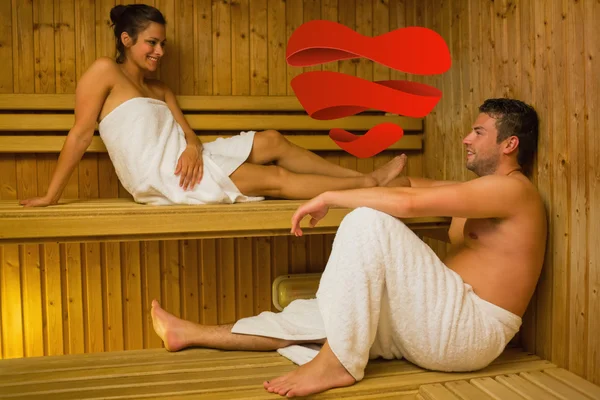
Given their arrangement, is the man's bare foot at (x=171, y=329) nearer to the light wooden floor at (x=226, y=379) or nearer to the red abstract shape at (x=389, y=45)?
the light wooden floor at (x=226, y=379)

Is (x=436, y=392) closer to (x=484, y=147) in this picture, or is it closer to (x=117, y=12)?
(x=484, y=147)

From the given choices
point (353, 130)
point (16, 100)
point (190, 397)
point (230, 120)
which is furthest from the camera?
point (353, 130)

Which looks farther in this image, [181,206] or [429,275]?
[181,206]

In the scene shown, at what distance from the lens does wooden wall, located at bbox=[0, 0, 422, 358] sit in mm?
3318

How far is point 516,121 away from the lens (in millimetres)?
2408

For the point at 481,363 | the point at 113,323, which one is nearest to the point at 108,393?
the point at 481,363

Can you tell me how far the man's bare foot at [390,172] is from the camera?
116 inches

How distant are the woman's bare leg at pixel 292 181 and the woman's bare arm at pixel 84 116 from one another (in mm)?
683

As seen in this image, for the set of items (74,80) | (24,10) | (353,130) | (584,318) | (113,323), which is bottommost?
(113,323)

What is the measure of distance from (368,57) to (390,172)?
1166 mm

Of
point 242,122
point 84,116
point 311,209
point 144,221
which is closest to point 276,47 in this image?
point 242,122

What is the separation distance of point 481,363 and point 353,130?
1810mm

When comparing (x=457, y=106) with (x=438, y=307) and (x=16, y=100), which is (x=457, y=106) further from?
(x=16, y=100)

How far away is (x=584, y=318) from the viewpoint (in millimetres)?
2238
